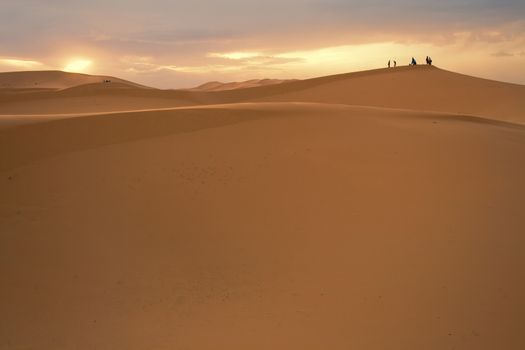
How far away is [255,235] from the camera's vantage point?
477cm

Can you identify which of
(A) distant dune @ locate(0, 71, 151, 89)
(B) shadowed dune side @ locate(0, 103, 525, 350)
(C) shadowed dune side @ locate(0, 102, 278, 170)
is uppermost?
(A) distant dune @ locate(0, 71, 151, 89)

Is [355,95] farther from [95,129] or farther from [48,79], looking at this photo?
[48,79]

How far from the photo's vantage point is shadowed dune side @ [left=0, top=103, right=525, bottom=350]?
360 centimetres

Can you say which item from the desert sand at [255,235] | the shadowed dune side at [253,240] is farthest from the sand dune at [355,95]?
the shadowed dune side at [253,240]

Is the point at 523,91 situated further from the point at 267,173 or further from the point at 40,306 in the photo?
the point at 40,306

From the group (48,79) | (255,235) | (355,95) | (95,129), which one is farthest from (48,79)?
(255,235)

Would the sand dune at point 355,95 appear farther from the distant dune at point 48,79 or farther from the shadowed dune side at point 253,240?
the distant dune at point 48,79

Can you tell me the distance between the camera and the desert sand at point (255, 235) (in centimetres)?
362

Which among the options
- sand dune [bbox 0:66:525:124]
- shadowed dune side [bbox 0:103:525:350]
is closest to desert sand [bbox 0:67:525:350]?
shadowed dune side [bbox 0:103:525:350]

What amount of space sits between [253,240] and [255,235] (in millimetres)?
90

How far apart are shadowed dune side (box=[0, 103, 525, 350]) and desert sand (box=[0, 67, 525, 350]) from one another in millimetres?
17

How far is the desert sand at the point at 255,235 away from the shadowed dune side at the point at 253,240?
17mm

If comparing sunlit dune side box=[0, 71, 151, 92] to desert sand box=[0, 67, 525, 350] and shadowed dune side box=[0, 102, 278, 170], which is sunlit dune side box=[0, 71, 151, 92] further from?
desert sand box=[0, 67, 525, 350]

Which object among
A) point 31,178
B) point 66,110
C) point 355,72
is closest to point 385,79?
point 355,72
